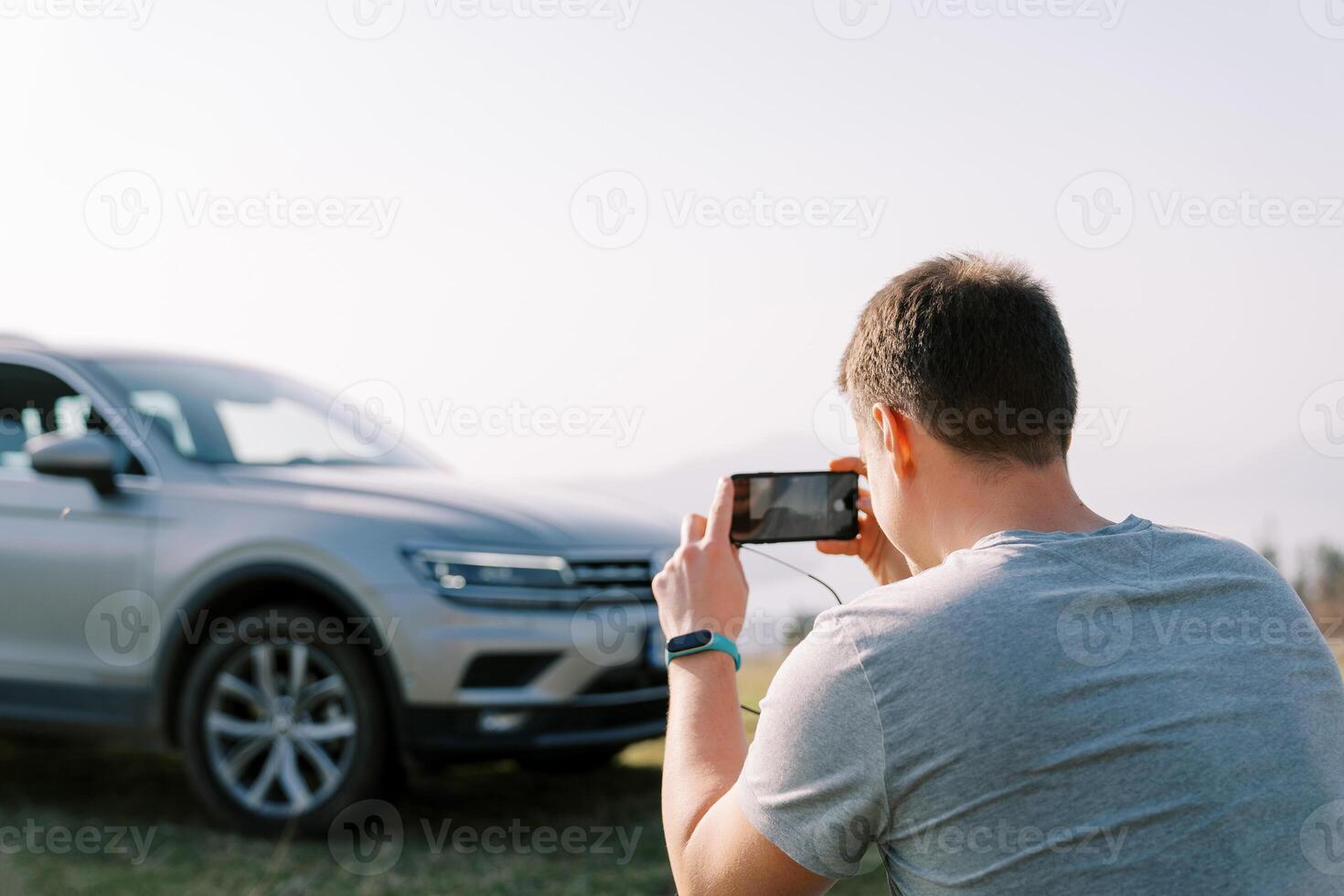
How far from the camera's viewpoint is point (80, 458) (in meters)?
4.45

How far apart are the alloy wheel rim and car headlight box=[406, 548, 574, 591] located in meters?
0.46

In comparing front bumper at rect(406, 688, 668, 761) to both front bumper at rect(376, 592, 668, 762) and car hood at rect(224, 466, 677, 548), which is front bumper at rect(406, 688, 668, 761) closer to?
front bumper at rect(376, 592, 668, 762)

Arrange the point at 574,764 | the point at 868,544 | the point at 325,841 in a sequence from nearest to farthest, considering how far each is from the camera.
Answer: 1. the point at 868,544
2. the point at 325,841
3. the point at 574,764

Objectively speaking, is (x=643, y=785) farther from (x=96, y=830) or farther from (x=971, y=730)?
(x=971, y=730)

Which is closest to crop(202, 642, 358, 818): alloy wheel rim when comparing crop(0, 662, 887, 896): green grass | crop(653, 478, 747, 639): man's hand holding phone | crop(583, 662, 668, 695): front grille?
crop(0, 662, 887, 896): green grass

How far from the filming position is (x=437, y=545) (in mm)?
4219

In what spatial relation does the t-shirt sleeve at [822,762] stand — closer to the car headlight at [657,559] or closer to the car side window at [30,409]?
the car headlight at [657,559]

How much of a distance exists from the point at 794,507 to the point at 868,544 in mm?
188

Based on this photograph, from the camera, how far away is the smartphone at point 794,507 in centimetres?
201

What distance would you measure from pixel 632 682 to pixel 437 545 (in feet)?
2.65

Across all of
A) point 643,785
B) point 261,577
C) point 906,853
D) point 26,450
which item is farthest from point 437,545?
point 906,853

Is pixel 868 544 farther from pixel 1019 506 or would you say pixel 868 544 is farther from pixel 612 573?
pixel 612 573

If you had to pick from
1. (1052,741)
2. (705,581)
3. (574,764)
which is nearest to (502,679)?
(574,764)

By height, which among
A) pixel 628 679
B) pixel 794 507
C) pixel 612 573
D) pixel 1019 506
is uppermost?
pixel 1019 506
